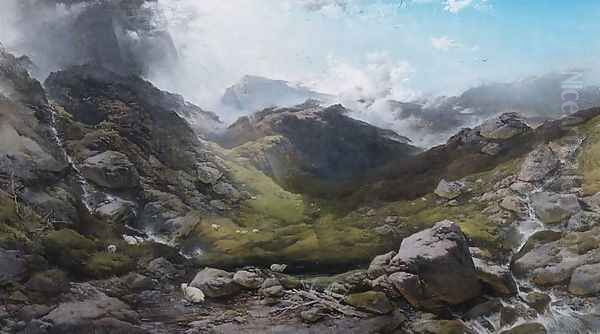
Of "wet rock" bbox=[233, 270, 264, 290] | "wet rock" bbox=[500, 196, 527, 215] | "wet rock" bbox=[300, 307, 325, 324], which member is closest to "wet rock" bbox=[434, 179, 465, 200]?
"wet rock" bbox=[500, 196, 527, 215]

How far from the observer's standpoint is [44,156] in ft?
367

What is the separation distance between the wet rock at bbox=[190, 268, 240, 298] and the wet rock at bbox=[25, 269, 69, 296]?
776 inches

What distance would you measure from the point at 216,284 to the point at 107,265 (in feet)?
66.3

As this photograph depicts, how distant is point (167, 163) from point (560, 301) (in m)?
118

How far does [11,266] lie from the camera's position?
73.7 meters

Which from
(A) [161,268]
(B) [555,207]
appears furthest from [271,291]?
(B) [555,207]

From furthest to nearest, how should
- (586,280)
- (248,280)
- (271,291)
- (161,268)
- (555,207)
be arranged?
(555,207) < (161,268) < (248,280) < (271,291) < (586,280)

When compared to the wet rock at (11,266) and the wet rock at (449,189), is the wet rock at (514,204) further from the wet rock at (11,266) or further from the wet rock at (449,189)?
the wet rock at (11,266)

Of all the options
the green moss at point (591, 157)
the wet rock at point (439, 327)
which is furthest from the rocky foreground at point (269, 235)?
the green moss at point (591, 157)

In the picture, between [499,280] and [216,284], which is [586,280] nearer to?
[499,280]

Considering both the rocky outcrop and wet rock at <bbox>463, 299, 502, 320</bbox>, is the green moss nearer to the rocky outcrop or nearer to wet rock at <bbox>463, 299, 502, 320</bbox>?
the rocky outcrop

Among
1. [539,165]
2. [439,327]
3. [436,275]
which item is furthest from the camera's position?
[539,165]

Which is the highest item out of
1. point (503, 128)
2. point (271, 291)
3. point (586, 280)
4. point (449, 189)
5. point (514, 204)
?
point (503, 128)

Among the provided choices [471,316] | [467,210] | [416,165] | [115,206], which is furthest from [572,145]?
[115,206]
